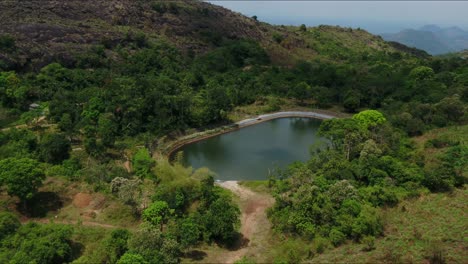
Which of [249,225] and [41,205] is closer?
[249,225]

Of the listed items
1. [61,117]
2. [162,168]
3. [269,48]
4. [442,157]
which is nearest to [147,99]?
[61,117]

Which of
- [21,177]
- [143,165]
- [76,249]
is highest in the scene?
[21,177]

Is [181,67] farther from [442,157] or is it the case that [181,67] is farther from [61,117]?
[442,157]

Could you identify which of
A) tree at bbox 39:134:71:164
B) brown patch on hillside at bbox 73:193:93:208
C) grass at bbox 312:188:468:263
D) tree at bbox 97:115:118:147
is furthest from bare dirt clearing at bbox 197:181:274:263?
tree at bbox 39:134:71:164

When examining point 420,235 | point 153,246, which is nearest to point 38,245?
point 153,246

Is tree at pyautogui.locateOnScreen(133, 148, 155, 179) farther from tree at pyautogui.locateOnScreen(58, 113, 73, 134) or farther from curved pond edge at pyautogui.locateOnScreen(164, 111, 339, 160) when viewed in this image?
tree at pyautogui.locateOnScreen(58, 113, 73, 134)

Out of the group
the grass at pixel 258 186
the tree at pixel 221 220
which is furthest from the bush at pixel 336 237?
the grass at pixel 258 186

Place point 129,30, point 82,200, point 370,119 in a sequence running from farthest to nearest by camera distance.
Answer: point 129,30, point 370,119, point 82,200

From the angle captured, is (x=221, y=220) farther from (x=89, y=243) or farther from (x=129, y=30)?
(x=129, y=30)
